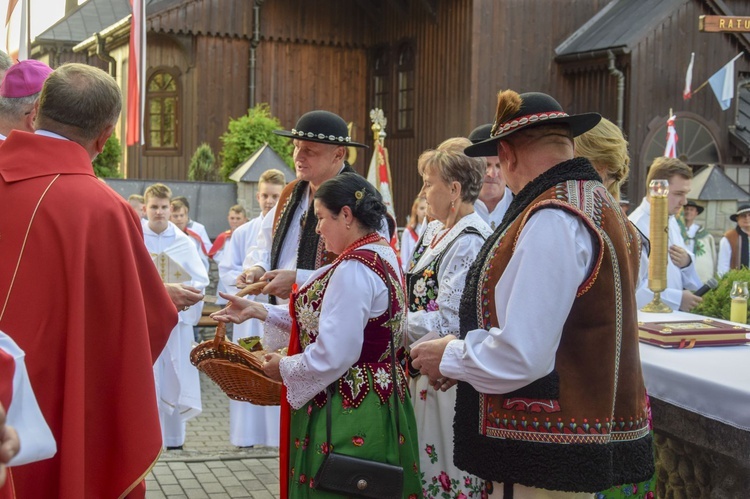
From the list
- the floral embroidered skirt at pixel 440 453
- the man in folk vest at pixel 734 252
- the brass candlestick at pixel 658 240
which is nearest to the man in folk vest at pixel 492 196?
the brass candlestick at pixel 658 240

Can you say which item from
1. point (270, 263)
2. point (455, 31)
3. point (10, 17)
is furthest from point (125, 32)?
point (270, 263)

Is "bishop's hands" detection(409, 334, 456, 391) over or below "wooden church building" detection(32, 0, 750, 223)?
below

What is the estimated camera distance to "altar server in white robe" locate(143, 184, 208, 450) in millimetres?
6941

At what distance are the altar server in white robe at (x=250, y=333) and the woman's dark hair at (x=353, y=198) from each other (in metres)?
2.17

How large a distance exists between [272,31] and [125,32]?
3345mm

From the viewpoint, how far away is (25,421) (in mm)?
1900

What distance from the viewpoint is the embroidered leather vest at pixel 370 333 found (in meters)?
3.59

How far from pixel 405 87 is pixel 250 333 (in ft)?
44.5

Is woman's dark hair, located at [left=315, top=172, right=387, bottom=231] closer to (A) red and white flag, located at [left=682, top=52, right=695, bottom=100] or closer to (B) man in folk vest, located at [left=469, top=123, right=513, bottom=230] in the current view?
(B) man in folk vest, located at [left=469, top=123, right=513, bottom=230]

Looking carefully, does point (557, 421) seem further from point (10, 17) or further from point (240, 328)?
point (10, 17)

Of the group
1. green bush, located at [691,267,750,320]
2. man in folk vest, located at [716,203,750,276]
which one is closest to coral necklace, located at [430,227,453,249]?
green bush, located at [691,267,750,320]

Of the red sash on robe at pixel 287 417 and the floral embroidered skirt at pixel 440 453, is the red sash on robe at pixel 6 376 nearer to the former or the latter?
the red sash on robe at pixel 287 417

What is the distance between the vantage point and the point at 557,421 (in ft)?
8.94

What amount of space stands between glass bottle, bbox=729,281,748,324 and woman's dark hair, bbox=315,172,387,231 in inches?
84.0
